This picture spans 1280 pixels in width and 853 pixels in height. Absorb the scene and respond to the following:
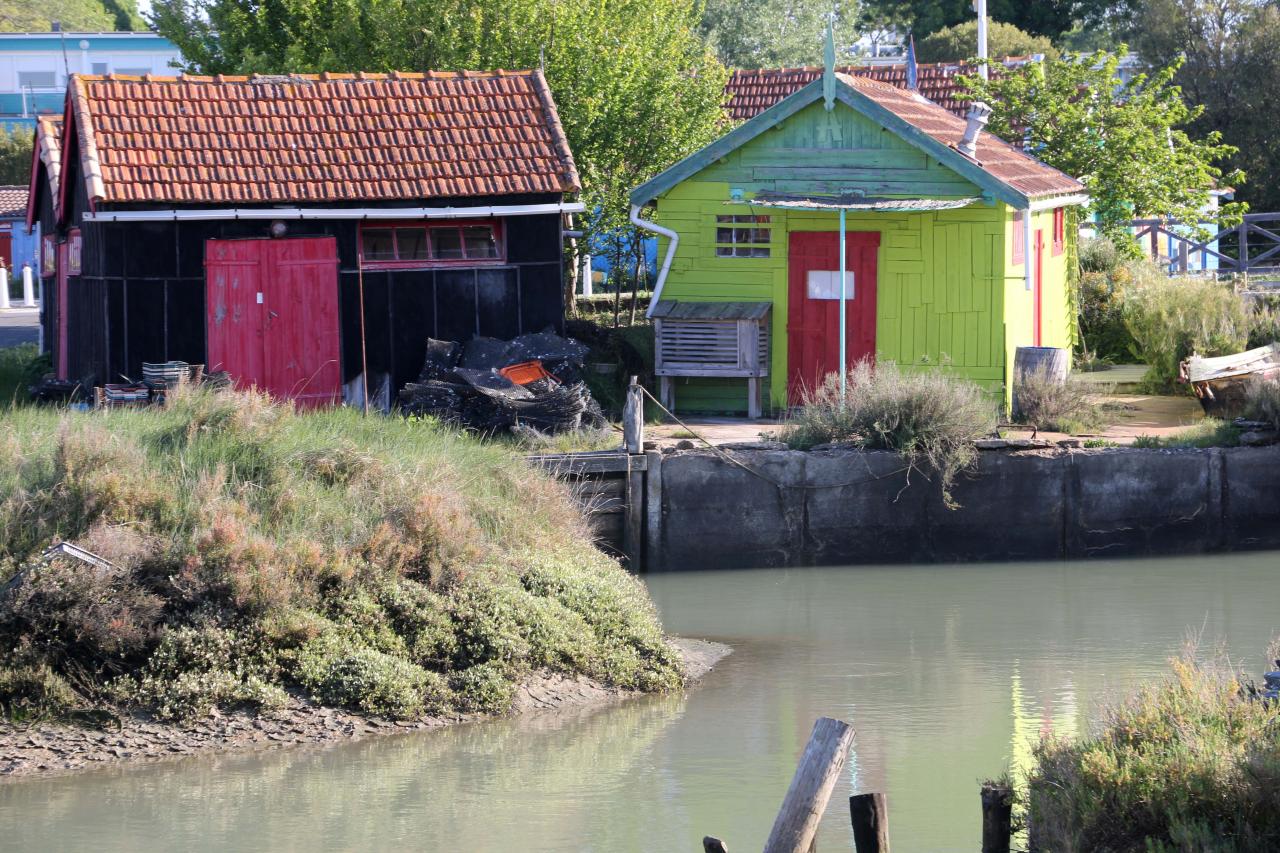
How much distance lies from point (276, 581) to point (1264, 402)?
10.8 m

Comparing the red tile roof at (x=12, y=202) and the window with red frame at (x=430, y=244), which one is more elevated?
the red tile roof at (x=12, y=202)

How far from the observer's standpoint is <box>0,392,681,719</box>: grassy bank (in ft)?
38.8

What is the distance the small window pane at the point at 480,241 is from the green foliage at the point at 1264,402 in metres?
8.62

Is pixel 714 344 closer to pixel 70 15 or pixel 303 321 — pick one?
pixel 303 321

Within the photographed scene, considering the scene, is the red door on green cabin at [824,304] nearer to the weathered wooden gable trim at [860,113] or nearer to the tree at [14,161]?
the weathered wooden gable trim at [860,113]

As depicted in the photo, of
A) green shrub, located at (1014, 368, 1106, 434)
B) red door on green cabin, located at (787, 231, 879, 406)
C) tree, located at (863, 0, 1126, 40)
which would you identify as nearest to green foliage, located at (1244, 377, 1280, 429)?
green shrub, located at (1014, 368, 1106, 434)

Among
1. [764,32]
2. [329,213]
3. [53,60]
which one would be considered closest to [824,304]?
[329,213]

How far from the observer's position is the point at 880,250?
2012cm

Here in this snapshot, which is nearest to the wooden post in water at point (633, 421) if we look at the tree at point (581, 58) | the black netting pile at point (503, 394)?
the black netting pile at point (503, 394)

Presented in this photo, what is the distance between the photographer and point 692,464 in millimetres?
17359

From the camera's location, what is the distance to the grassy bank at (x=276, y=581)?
11.8 m

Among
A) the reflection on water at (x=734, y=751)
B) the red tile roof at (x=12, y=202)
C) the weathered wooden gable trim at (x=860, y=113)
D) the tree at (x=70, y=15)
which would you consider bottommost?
the reflection on water at (x=734, y=751)

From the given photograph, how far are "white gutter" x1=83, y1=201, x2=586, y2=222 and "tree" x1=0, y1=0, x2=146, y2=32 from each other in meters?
54.1

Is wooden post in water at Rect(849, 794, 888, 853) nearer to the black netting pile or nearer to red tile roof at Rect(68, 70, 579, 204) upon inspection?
the black netting pile
